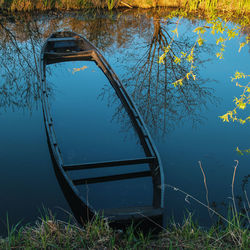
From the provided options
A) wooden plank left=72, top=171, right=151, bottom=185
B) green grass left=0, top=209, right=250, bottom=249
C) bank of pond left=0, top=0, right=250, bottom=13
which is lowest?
green grass left=0, top=209, right=250, bottom=249

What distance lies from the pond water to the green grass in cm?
47

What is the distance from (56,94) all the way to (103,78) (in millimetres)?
1328

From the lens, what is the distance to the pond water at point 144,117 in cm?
530

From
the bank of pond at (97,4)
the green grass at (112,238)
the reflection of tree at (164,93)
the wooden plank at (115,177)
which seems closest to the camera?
the green grass at (112,238)

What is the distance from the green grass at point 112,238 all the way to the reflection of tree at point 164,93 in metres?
3.20

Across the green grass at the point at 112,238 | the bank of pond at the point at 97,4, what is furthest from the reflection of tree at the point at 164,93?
the bank of pond at the point at 97,4

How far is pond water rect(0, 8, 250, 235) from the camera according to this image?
5.30m

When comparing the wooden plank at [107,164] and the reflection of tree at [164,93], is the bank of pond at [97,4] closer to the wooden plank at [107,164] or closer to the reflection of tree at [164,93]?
the reflection of tree at [164,93]

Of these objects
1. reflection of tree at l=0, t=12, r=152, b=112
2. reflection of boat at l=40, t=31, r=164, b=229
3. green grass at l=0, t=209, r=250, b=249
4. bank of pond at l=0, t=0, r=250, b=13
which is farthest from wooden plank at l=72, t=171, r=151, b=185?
bank of pond at l=0, t=0, r=250, b=13

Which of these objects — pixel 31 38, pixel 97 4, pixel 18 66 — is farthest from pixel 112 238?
pixel 97 4

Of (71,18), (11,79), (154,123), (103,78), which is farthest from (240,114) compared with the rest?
(71,18)

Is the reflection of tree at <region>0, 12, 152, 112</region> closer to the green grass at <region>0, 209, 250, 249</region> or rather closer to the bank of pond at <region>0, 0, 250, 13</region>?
the bank of pond at <region>0, 0, 250, 13</region>

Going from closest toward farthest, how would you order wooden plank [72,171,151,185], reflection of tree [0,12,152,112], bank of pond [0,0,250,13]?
wooden plank [72,171,151,185] < reflection of tree [0,12,152,112] < bank of pond [0,0,250,13]

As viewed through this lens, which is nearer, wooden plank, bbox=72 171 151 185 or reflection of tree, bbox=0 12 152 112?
wooden plank, bbox=72 171 151 185
